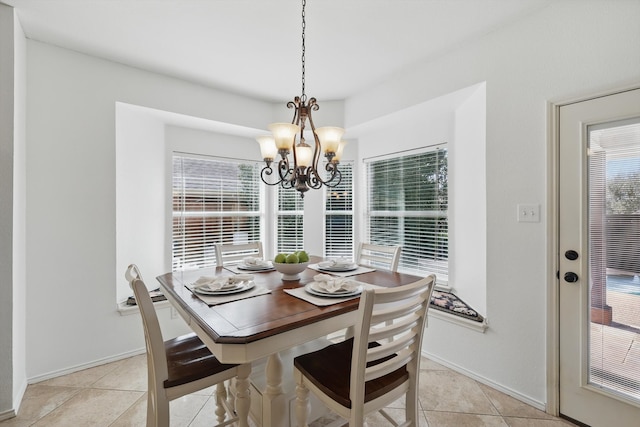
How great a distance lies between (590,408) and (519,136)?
67.3 inches

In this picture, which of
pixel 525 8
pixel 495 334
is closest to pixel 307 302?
pixel 495 334

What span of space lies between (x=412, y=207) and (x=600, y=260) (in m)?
1.62

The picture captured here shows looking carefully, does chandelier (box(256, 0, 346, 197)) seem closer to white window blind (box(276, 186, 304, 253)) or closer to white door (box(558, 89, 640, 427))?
white door (box(558, 89, 640, 427))

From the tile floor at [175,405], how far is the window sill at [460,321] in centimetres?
41

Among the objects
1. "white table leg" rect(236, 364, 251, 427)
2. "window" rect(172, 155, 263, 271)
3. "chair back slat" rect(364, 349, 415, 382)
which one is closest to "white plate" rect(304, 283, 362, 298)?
"chair back slat" rect(364, 349, 415, 382)

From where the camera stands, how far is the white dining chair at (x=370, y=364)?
3.67 ft

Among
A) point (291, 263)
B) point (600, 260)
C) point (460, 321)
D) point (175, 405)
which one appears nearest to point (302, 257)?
point (291, 263)

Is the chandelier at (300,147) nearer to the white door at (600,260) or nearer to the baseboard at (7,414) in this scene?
the white door at (600,260)

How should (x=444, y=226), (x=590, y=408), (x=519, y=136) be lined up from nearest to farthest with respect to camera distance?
1. (x=590, y=408)
2. (x=519, y=136)
3. (x=444, y=226)

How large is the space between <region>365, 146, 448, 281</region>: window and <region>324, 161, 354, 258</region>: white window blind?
0.78ft

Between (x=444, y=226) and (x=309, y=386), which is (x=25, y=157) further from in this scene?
(x=444, y=226)

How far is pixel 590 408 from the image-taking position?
5.62 ft

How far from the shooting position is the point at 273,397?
147 cm

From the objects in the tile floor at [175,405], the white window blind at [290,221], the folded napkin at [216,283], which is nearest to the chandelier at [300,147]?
the folded napkin at [216,283]
